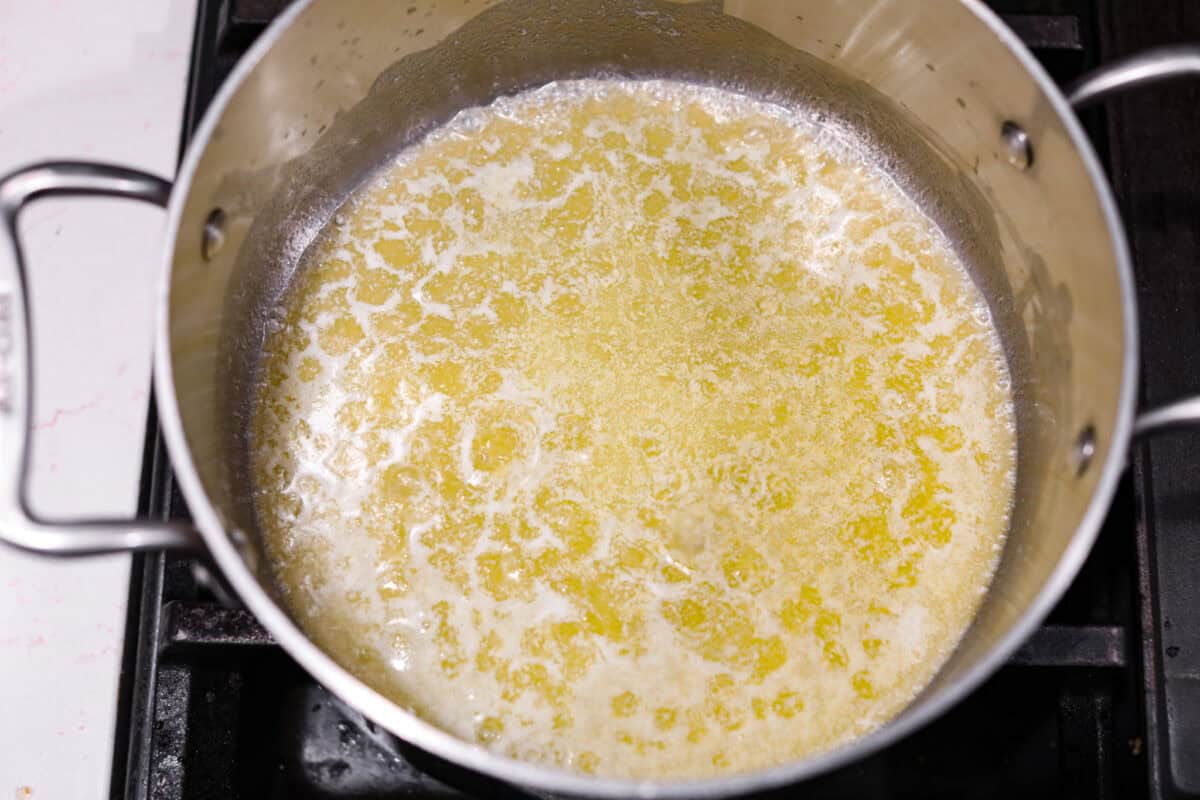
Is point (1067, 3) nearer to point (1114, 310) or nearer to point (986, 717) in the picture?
point (1114, 310)

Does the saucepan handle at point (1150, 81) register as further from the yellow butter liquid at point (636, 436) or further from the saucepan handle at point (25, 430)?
the saucepan handle at point (25, 430)

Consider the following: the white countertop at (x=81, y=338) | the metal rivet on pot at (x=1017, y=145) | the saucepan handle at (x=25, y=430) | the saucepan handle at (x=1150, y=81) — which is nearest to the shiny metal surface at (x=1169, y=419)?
the saucepan handle at (x=1150, y=81)

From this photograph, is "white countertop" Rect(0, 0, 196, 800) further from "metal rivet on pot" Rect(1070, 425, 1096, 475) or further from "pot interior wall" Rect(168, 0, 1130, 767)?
"metal rivet on pot" Rect(1070, 425, 1096, 475)

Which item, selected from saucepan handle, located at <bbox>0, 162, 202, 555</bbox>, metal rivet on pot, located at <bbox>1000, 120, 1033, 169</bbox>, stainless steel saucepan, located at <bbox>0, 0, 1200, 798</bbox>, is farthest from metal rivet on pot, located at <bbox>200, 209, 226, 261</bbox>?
metal rivet on pot, located at <bbox>1000, 120, 1033, 169</bbox>

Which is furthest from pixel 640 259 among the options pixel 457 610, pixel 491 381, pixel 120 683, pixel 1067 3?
pixel 120 683

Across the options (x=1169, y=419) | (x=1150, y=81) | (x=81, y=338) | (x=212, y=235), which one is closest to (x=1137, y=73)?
(x=1150, y=81)

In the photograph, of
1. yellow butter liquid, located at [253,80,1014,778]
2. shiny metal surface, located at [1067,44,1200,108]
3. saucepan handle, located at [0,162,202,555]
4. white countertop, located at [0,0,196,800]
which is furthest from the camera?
white countertop, located at [0,0,196,800]

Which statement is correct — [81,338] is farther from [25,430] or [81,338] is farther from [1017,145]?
[1017,145]
